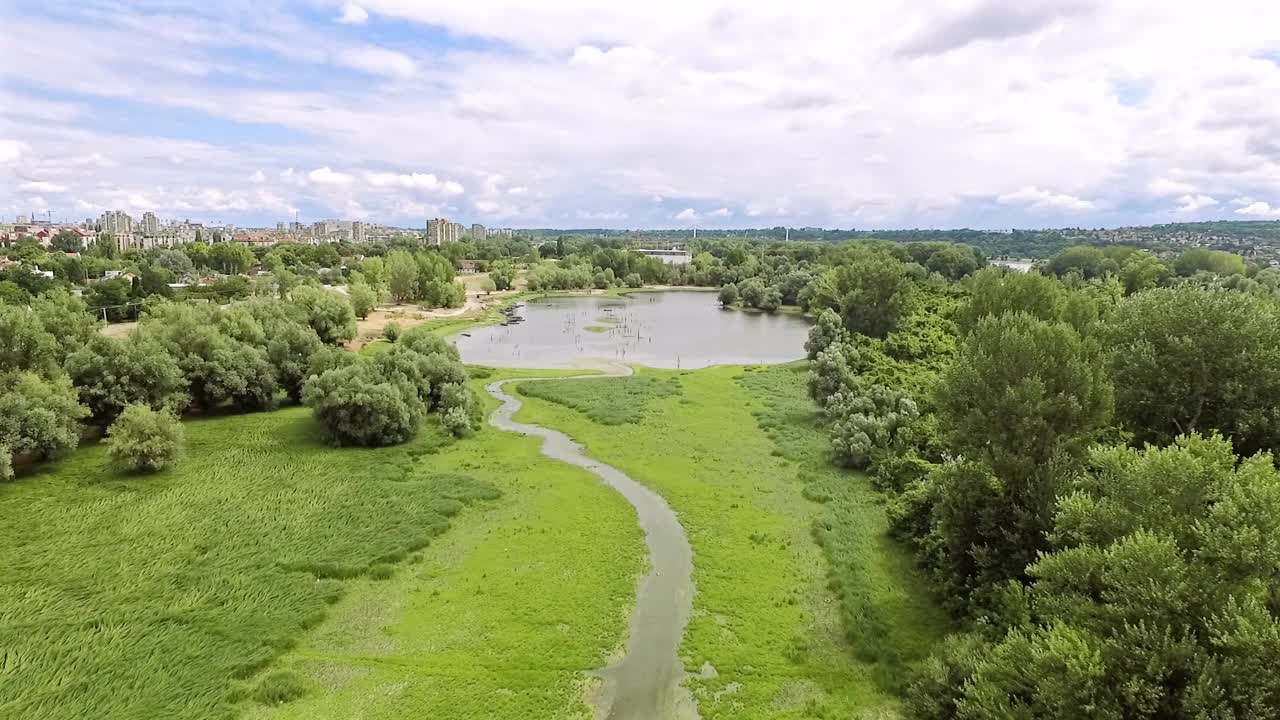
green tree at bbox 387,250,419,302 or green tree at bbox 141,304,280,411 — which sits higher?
green tree at bbox 387,250,419,302

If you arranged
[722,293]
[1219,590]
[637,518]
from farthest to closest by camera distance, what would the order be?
[722,293], [637,518], [1219,590]

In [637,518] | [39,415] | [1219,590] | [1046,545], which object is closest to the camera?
[1219,590]

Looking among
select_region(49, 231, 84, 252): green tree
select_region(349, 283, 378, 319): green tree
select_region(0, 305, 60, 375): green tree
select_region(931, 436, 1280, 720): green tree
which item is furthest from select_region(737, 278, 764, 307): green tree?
select_region(49, 231, 84, 252): green tree

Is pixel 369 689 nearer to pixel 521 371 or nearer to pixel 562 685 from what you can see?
pixel 562 685

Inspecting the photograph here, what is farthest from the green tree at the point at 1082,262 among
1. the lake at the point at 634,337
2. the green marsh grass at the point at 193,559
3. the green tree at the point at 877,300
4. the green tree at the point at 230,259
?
the green tree at the point at 230,259

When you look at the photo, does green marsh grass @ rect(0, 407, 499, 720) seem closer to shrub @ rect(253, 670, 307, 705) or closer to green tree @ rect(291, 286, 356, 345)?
shrub @ rect(253, 670, 307, 705)

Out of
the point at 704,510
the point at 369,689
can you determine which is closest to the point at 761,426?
the point at 704,510

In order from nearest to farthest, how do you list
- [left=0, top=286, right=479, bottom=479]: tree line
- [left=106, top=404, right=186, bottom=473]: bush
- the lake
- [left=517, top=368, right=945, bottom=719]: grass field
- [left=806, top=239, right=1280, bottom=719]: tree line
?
[left=806, top=239, right=1280, bottom=719]: tree line → [left=517, top=368, right=945, bottom=719]: grass field → [left=106, top=404, right=186, bottom=473]: bush → [left=0, top=286, right=479, bottom=479]: tree line → the lake

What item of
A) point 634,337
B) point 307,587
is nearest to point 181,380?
point 307,587
